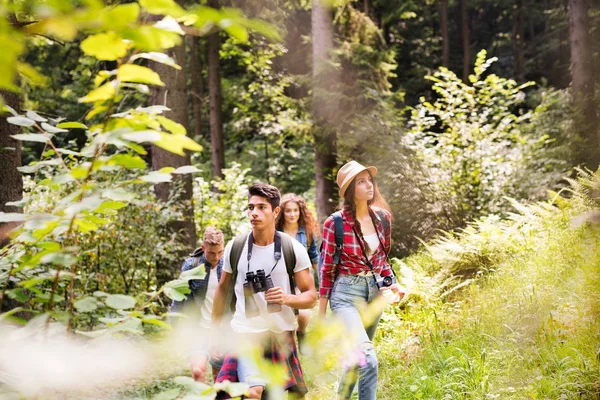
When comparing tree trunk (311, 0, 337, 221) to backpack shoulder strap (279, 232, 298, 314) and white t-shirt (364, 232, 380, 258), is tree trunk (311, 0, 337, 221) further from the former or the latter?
backpack shoulder strap (279, 232, 298, 314)

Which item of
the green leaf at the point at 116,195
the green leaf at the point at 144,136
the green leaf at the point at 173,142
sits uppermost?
the green leaf at the point at 144,136

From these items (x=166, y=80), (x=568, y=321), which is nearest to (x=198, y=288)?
(x=568, y=321)

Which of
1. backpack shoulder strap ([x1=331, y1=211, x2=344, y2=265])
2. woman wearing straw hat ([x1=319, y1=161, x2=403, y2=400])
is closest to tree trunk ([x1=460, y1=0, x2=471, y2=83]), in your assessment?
woman wearing straw hat ([x1=319, y1=161, x2=403, y2=400])

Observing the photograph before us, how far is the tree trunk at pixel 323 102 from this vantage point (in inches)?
578

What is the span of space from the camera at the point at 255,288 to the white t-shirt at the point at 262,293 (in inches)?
1.7

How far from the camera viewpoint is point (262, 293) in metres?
4.09

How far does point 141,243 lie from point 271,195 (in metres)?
5.66

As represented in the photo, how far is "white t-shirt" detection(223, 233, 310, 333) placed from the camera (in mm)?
4059

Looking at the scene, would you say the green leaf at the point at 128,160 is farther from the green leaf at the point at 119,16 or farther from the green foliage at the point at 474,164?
the green foliage at the point at 474,164

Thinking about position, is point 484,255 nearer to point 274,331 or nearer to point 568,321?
point 568,321

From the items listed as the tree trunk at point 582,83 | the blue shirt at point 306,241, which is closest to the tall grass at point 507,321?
the blue shirt at point 306,241

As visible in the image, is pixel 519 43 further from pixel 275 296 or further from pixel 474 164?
pixel 275 296

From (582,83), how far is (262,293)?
1213 centimetres

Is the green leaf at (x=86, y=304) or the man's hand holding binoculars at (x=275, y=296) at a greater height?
the green leaf at (x=86, y=304)
